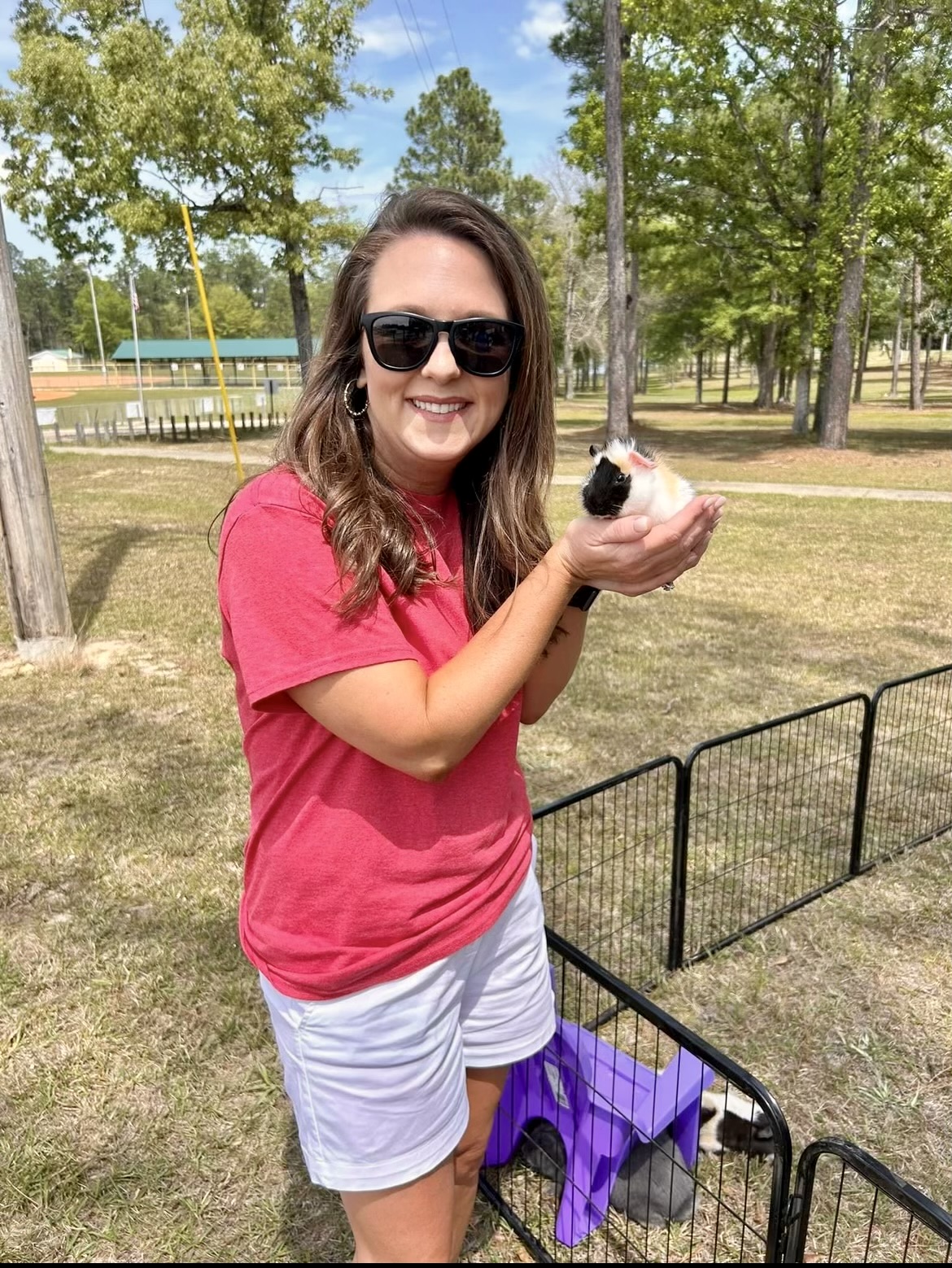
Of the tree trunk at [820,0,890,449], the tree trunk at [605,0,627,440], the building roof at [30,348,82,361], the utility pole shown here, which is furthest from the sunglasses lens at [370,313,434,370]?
the building roof at [30,348,82,361]

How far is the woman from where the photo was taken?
3.94 ft

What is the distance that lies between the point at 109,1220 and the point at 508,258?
2.58m

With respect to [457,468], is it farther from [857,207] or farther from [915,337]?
[915,337]

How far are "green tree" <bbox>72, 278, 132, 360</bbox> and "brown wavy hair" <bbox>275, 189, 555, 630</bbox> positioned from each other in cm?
9814

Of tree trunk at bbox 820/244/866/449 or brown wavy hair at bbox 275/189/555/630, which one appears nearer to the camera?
brown wavy hair at bbox 275/189/555/630

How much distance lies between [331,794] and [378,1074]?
455 mm

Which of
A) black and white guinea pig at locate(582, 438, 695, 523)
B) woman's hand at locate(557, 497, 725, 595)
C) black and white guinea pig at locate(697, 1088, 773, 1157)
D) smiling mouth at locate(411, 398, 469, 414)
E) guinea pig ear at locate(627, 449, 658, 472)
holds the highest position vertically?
smiling mouth at locate(411, 398, 469, 414)

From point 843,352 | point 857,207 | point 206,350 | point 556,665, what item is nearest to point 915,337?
point 843,352

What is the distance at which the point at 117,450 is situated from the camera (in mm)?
25812

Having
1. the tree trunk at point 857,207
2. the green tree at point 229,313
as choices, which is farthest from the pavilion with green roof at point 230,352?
the tree trunk at point 857,207

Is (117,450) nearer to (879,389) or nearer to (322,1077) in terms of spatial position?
(322,1077)

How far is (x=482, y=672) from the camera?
Result: 1.21m

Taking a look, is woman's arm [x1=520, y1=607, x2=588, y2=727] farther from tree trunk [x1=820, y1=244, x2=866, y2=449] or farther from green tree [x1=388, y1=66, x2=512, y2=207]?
green tree [x1=388, y1=66, x2=512, y2=207]

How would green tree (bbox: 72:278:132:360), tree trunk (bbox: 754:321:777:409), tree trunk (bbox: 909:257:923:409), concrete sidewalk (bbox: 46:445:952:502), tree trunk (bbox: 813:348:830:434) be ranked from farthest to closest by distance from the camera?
1. green tree (bbox: 72:278:132:360)
2. tree trunk (bbox: 754:321:777:409)
3. tree trunk (bbox: 909:257:923:409)
4. tree trunk (bbox: 813:348:830:434)
5. concrete sidewalk (bbox: 46:445:952:502)
